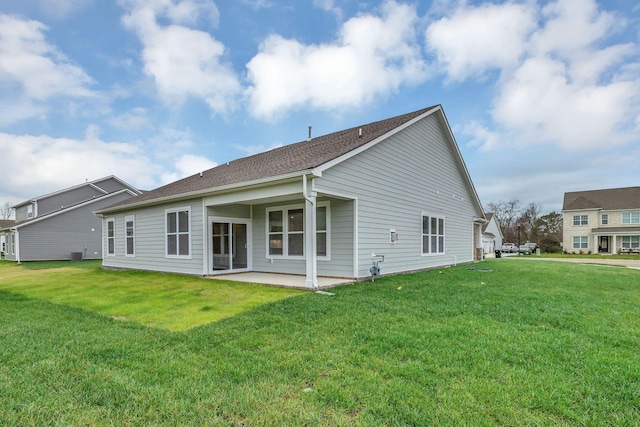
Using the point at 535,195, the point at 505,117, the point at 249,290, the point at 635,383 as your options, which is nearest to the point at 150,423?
→ the point at 635,383

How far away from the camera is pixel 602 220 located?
33.2 meters

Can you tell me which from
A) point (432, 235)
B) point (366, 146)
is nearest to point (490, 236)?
point (432, 235)

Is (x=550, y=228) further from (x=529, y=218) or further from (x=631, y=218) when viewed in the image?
(x=631, y=218)

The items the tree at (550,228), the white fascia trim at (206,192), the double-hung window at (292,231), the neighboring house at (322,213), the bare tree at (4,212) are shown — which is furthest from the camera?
the bare tree at (4,212)

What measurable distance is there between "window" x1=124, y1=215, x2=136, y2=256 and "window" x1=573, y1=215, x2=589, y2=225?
133 ft

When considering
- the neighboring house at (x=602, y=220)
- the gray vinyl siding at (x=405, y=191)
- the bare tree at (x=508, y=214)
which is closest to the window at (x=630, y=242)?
the neighboring house at (x=602, y=220)

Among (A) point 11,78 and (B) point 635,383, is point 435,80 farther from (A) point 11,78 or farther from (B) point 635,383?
(A) point 11,78

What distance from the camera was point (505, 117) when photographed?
1598 cm

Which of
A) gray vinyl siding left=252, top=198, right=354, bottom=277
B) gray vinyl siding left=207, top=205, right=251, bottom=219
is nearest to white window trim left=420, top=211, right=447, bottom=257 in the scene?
gray vinyl siding left=252, top=198, right=354, bottom=277

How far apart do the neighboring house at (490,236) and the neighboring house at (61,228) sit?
119 ft

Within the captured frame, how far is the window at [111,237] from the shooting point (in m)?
14.7

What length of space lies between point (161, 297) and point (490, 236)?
39314 millimetres

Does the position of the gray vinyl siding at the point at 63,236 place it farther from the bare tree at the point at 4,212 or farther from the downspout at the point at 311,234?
the bare tree at the point at 4,212

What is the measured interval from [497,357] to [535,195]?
181ft
